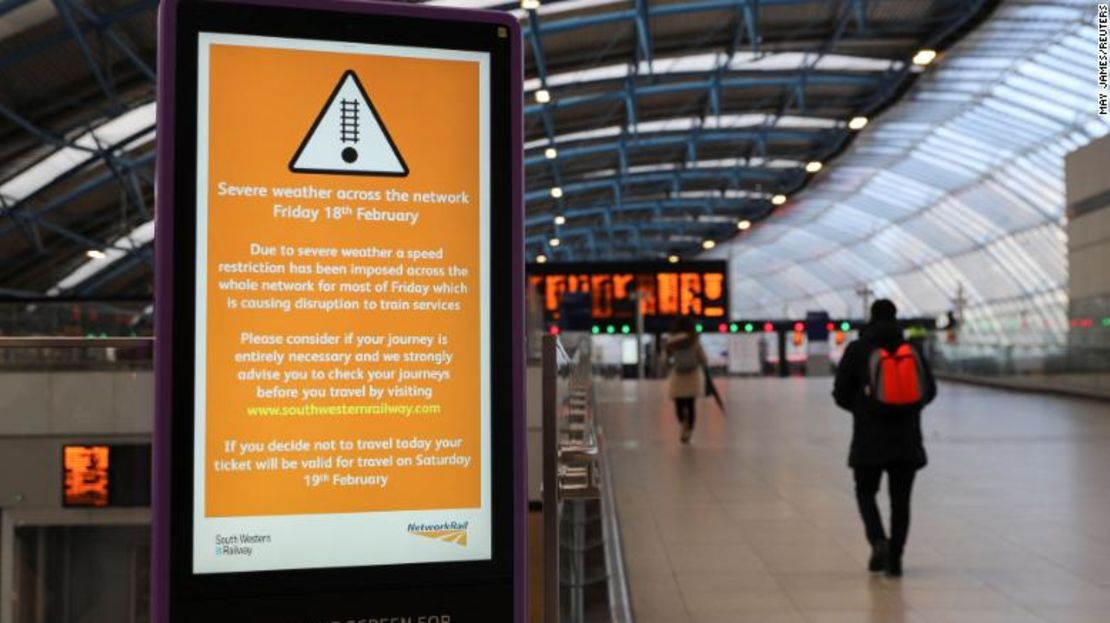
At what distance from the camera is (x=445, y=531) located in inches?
107

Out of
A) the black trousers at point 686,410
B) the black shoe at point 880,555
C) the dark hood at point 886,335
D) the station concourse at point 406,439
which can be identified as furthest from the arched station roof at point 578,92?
the black shoe at point 880,555

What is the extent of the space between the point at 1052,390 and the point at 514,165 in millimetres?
24937

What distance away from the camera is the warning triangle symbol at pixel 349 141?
2.64 meters

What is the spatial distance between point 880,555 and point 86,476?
16.3 ft

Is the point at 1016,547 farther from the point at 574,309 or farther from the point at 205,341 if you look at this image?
the point at 574,309

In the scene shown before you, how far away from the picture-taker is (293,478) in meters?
2.62

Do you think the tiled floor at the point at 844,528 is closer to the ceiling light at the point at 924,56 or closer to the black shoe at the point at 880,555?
the black shoe at the point at 880,555

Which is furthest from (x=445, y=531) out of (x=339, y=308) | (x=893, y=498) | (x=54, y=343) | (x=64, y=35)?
(x=64, y=35)

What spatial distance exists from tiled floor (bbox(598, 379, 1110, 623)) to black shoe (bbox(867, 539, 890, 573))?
0.11 m

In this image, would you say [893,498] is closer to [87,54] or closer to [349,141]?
[349,141]

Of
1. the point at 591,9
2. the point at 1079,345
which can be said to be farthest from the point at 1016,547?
the point at 591,9

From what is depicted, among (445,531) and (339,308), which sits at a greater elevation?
(339,308)

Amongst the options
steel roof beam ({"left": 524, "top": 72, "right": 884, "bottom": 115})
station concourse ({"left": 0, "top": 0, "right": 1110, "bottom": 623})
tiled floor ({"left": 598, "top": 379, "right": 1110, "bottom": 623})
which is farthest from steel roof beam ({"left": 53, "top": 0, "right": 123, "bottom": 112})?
station concourse ({"left": 0, "top": 0, "right": 1110, "bottom": 623})

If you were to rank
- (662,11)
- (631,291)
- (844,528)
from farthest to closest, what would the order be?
(631,291), (662,11), (844,528)
